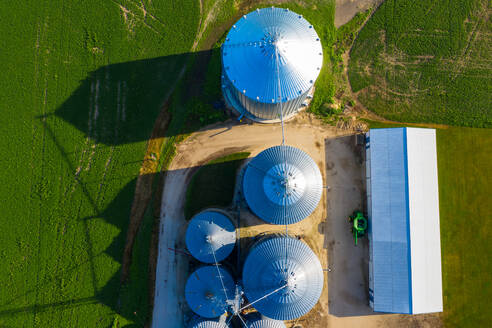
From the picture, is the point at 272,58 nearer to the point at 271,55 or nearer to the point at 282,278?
the point at 271,55

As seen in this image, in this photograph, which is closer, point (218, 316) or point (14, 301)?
point (218, 316)

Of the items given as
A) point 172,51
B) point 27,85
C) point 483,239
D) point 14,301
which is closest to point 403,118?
point 483,239

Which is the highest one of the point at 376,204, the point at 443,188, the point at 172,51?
the point at 172,51

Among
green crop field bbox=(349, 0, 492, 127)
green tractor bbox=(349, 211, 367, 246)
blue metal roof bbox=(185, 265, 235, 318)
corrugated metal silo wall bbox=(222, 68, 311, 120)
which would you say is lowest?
blue metal roof bbox=(185, 265, 235, 318)

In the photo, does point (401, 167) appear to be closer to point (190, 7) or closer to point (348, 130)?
point (348, 130)

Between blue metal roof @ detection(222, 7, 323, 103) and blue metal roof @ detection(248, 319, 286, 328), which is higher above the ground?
blue metal roof @ detection(222, 7, 323, 103)

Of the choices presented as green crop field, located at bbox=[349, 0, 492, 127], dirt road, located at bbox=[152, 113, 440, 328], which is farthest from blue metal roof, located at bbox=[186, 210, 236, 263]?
green crop field, located at bbox=[349, 0, 492, 127]

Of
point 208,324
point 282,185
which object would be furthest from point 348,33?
point 208,324

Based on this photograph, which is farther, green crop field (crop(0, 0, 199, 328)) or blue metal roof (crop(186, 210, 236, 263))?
green crop field (crop(0, 0, 199, 328))

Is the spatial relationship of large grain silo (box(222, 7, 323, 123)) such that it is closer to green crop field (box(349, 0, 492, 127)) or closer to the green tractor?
green crop field (box(349, 0, 492, 127))
